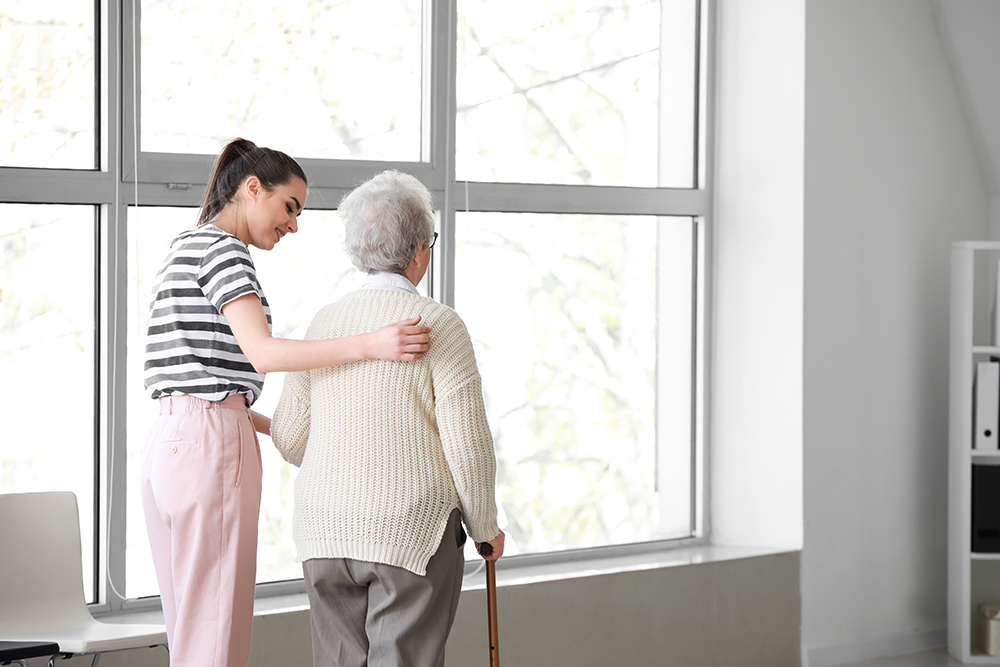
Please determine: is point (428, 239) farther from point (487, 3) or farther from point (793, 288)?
point (793, 288)

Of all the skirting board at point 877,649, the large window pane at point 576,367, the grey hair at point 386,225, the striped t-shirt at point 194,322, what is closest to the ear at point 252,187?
the striped t-shirt at point 194,322

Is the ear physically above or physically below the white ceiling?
below

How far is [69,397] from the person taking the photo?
3.04 metres

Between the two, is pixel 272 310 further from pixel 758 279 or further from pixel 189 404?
pixel 758 279

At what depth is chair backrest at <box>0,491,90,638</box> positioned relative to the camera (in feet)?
8.69

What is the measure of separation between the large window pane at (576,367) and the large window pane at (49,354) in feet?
4.04

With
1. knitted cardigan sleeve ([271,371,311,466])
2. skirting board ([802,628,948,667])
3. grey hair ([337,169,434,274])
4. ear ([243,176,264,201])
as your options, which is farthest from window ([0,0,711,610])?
grey hair ([337,169,434,274])

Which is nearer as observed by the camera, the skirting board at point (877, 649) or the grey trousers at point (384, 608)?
the grey trousers at point (384, 608)

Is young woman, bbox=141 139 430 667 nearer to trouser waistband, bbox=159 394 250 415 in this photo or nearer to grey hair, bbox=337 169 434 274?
trouser waistband, bbox=159 394 250 415

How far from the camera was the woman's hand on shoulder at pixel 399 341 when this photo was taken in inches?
72.4

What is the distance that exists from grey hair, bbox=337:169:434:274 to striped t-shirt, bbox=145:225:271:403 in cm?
23

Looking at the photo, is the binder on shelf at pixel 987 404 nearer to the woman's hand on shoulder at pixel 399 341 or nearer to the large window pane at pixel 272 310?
the large window pane at pixel 272 310

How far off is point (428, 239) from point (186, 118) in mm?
1500

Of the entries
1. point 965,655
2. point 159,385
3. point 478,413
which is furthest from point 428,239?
point 965,655
